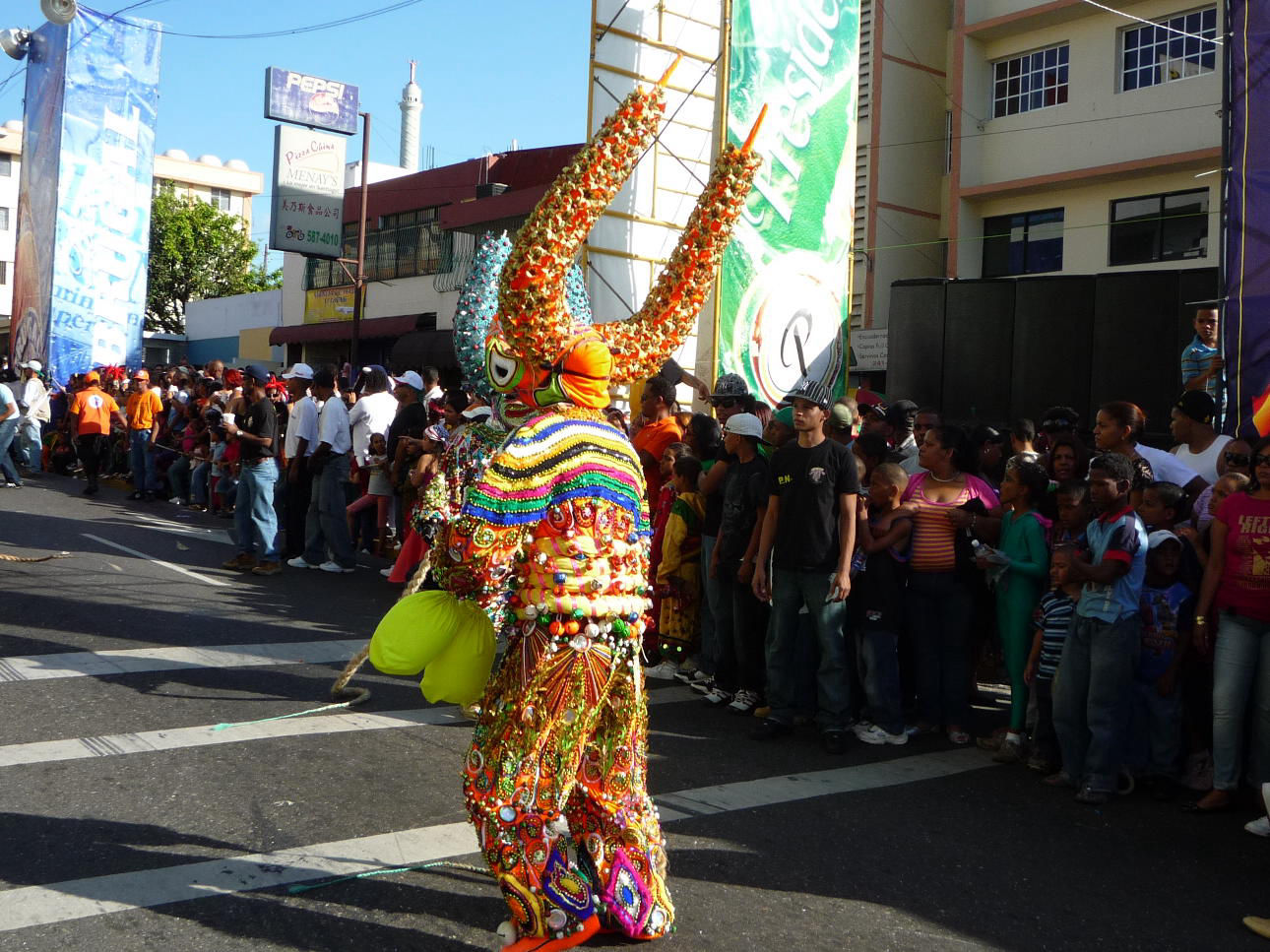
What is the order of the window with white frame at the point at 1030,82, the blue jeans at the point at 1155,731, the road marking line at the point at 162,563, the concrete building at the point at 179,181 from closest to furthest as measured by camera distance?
the blue jeans at the point at 1155,731, the road marking line at the point at 162,563, the window with white frame at the point at 1030,82, the concrete building at the point at 179,181

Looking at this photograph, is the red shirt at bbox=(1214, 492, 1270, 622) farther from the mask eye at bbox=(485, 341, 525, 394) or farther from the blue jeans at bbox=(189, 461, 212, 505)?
the blue jeans at bbox=(189, 461, 212, 505)

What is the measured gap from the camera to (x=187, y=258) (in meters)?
47.9

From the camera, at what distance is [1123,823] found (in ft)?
17.1

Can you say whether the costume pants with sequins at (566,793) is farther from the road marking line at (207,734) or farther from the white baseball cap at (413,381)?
the white baseball cap at (413,381)

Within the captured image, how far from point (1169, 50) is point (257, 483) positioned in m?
16.1

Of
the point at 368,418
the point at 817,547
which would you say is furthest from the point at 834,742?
the point at 368,418

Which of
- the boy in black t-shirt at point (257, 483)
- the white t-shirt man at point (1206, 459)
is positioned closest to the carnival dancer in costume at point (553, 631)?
the white t-shirt man at point (1206, 459)

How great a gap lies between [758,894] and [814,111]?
10326 millimetres

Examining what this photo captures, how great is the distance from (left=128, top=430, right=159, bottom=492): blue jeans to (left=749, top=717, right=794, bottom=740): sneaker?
1216 centimetres

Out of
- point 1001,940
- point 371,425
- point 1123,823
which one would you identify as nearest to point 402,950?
point 1001,940

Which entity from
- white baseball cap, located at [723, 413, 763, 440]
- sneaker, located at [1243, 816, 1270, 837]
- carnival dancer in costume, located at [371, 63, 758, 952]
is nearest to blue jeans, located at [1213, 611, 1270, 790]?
sneaker, located at [1243, 816, 1270, 837]

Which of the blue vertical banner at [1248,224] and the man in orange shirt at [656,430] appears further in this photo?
the man in orange shirt at [656,430]

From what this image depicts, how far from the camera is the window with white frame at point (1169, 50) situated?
59.1 ft

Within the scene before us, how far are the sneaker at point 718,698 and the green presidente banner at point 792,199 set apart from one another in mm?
5277
